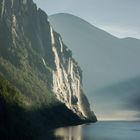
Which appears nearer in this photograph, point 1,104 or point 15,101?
point 1,104

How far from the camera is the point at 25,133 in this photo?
475 feet

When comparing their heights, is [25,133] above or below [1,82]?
below

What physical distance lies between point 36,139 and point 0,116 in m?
18.8

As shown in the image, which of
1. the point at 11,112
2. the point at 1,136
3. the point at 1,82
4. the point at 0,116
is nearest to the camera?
the point at 1,136

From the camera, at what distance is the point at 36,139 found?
146875mm

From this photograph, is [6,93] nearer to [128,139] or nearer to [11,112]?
[11,112]

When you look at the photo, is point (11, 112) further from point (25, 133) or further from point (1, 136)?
point (1, 136)

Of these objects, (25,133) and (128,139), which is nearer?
(25,133)

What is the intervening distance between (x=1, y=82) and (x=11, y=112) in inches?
508

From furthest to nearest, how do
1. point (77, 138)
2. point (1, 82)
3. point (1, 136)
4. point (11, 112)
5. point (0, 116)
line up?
point (77, 138), point (1, 82), point (11, 112), point (0, 116), point (1, 136)

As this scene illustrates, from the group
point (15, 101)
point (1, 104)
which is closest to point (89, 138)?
point (15, 101)

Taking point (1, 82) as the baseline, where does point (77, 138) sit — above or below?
below

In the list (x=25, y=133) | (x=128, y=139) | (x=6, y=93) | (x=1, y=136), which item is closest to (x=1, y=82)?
(x=6, y=93)

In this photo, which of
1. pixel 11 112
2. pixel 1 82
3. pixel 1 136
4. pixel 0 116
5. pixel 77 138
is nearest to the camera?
pixel 1 136
